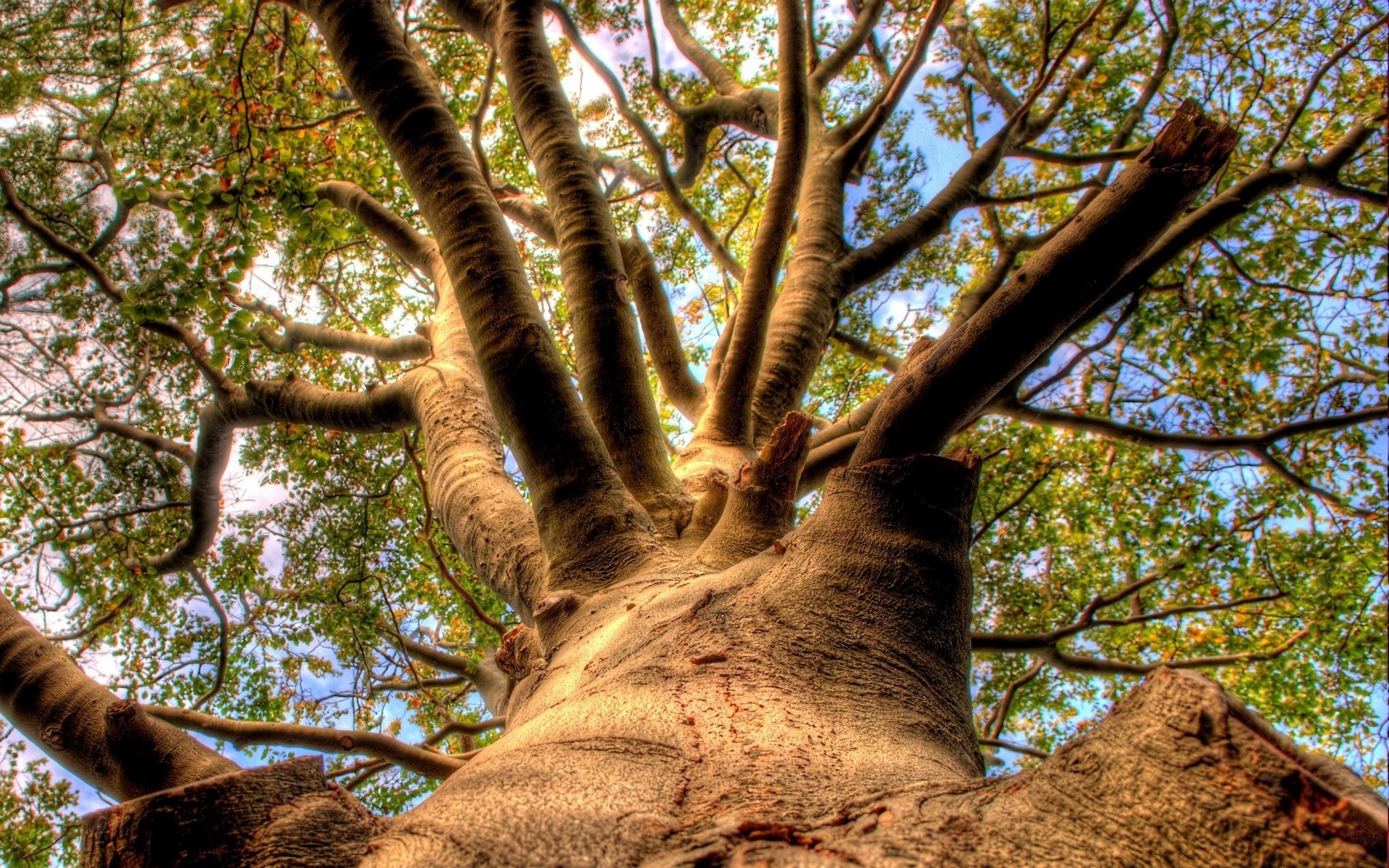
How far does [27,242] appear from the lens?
22.6 ft

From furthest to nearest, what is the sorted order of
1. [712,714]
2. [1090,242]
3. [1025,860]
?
1. [1090,242]
2. [712,714]
3. [1025,860]

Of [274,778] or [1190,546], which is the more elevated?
[1190,546]

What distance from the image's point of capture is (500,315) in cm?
204

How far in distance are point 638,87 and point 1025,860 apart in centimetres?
844

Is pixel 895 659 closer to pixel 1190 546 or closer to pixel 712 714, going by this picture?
pixel 712 714

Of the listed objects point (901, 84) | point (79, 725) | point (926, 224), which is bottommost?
point (79, 725)

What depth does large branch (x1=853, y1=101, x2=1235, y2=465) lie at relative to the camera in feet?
4.00

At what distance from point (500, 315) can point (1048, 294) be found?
148 centimetres

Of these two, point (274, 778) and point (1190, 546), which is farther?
point (1190, 546)

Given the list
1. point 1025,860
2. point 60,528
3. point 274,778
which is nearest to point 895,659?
point 1025,860

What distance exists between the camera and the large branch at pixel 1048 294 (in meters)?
1.22

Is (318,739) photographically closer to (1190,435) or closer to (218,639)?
(218,639)

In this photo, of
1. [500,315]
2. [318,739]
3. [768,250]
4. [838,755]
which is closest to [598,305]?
[500,315]

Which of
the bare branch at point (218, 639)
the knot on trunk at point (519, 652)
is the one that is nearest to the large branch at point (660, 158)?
the knot on trunk at point (519, 652)
